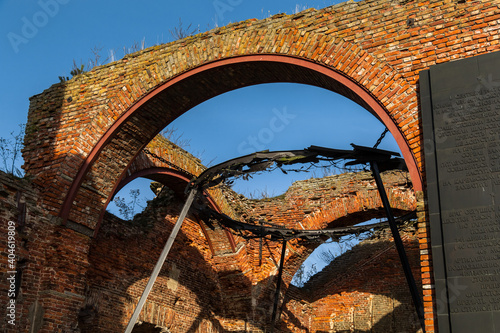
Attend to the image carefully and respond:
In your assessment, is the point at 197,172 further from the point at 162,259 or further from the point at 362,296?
the point at 362,296

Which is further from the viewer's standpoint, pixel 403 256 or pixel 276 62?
pixel 276 62

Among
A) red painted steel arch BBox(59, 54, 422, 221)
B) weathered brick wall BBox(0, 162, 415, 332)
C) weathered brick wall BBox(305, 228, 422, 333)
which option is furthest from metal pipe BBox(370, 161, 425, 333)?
weathered brick wall BBox(305, 228, 422, 333)

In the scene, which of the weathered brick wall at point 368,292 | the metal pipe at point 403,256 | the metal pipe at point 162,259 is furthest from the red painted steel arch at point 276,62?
the weathered brick wall at point 368,292

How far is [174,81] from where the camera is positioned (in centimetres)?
846

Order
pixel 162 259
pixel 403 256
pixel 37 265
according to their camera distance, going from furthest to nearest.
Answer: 1. pixel 162 259
2. pixel 37 265
3. pixel 403 256

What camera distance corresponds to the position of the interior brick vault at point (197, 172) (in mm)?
6820

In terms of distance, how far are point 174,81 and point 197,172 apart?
407cm

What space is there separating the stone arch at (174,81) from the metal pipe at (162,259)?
1.20m

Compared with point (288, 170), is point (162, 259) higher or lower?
lower

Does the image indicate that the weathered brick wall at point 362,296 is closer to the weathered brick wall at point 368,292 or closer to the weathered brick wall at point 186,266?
the weathered brick wall at point 368,292

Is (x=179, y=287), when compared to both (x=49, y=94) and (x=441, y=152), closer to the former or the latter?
(x=49, y=94)

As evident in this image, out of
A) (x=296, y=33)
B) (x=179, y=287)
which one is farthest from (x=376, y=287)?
(x=296, y=33)

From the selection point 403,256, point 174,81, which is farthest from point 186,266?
point 403,256

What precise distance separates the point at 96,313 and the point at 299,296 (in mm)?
5821
